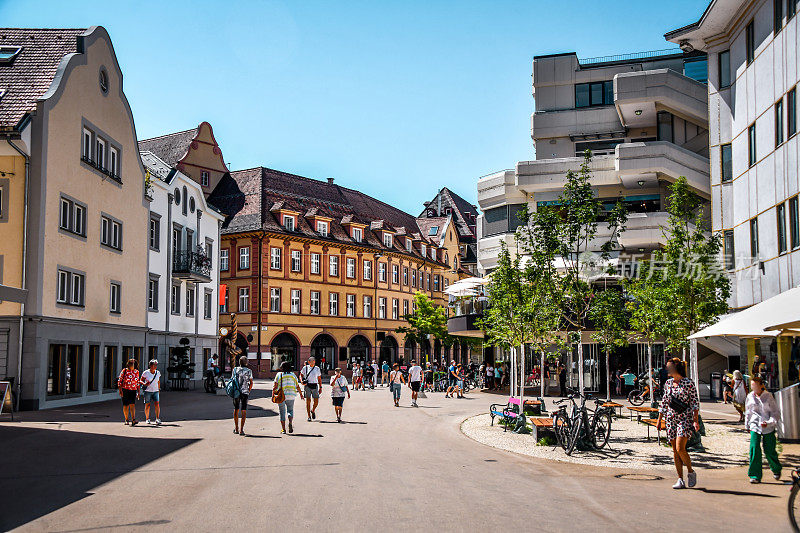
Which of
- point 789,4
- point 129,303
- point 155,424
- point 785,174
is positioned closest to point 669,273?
point 785,174

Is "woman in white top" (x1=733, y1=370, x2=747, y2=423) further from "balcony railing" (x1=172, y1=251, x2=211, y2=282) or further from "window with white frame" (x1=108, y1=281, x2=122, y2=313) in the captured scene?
"balcony railing" (x1=172, y1=251, x2=211, y2=282)

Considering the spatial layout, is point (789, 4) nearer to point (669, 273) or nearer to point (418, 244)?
point (669, 273)

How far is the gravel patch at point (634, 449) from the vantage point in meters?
13.9

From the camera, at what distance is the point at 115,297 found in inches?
1196

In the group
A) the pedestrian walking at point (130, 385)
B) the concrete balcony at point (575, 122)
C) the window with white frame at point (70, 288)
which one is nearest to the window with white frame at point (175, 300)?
the window with white frame at point (70, 288)

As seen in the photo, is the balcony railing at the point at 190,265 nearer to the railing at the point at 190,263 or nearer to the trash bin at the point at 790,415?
the railing at the point at 190,263

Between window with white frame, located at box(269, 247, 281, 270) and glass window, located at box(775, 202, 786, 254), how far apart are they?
39242 millimetres

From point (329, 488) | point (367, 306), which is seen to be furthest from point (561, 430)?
point (367, 306)

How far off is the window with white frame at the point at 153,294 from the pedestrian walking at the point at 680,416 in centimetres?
2843

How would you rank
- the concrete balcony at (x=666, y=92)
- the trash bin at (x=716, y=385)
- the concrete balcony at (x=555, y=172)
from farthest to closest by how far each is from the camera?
the concrete balcony at (x=555, y=172) < the concrete balcony at (x=666, y=92) < the trash bin at (x=716, y=385)

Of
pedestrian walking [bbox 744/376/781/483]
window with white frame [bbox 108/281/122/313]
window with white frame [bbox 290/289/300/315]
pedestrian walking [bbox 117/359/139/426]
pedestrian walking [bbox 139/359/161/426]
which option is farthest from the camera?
window with white frame [bbox 290/289/300/315]

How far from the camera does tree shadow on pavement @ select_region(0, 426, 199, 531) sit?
941 cm

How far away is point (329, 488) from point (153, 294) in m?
27.2

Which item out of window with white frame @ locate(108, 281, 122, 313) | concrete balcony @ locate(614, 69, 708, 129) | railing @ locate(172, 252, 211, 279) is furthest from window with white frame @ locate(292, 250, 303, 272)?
concrete balcony @ locate(614, 69, 708, 129)
